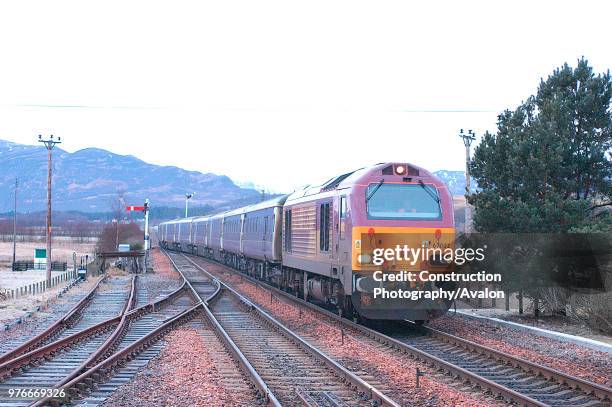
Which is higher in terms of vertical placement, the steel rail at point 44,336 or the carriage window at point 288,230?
the carriage window at point 288,230

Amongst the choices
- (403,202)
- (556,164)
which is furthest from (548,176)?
(403,202)

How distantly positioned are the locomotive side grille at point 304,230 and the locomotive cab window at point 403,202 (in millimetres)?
3550

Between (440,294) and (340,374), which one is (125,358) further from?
(440,294)

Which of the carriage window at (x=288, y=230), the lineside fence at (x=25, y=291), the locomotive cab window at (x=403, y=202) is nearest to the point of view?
the locomotive cab window at (x=403, y=202)

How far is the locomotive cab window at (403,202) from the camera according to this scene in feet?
50.5

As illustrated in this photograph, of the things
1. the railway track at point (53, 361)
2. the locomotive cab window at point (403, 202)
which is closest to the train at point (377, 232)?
the locomotive cab window at point (403, 202)

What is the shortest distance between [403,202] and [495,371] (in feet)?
16.7

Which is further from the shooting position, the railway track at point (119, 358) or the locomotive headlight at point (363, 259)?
the locomotive headlight at point (363, 259)

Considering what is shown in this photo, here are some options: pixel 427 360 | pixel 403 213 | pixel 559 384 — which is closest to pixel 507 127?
pixel 403 213

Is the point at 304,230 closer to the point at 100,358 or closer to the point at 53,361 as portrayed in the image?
the point at 100,358

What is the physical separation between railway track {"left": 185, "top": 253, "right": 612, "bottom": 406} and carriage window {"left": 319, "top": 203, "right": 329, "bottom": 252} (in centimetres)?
247

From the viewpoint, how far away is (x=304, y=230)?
66.5ft

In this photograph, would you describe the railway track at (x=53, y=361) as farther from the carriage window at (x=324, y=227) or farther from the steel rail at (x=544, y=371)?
the steel rail at (x=544, y=371)

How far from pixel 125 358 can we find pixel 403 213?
643cm
